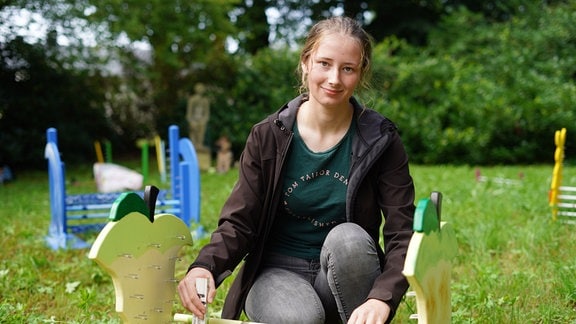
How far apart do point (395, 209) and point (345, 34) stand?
528 mm

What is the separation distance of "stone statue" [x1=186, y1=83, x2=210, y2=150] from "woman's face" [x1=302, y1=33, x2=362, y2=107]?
7.97 meters

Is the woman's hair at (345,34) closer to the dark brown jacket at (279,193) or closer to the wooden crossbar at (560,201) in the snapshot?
the dark brown jacket at (279,193)

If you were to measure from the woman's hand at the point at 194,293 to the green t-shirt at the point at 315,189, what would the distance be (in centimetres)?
39

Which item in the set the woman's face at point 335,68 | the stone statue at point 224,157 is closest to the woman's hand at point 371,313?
the woman's face at point 335,68

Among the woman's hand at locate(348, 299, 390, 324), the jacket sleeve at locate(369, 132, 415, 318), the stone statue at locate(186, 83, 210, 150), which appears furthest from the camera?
the stone statue at locate(186, 83, 210, 150)

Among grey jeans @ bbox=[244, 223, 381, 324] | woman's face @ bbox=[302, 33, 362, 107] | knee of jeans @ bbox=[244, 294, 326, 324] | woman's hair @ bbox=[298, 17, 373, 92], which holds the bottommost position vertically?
knee of jeans @ bbox=[244, 294, 326, 324]

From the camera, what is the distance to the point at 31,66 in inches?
366

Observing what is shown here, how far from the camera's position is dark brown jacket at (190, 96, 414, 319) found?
1.84 metres

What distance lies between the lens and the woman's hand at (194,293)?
1652 millimetres

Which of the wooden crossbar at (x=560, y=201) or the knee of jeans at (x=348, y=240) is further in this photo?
the wooden crossbar at (x=560, y=201)

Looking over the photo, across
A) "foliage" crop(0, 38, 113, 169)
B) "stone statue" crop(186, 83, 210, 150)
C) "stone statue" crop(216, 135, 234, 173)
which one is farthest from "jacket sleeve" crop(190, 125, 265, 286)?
"stone statue" crop(186, 83, 210, 150)

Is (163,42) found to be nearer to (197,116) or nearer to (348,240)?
(197,116)

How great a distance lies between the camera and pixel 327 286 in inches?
75.2

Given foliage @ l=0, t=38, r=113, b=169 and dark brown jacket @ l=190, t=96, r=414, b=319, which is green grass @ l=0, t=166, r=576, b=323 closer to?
dark brown jacket @ l=190, t=96, r=414, b=319
